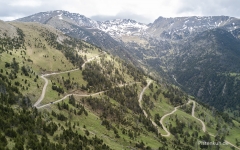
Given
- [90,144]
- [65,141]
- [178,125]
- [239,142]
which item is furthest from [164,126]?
[65,141]

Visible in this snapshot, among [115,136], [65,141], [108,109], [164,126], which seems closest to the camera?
[65,141]

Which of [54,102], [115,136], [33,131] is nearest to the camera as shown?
[33,131]

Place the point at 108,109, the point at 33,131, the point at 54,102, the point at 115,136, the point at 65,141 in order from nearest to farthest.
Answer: the point at 33,131, the point at 65,141, the point at 115,136, the point at 54,102, the point at 108,109

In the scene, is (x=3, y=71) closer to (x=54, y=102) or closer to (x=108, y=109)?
(x=54, y=102)

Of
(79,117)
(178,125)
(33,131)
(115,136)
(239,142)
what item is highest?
(33,131)

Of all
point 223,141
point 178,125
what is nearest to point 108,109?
point 178,125

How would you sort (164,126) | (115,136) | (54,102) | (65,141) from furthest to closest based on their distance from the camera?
(164,126) < (54,102) < (115,136) < (65,141)

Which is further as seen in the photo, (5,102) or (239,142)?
(239,142)

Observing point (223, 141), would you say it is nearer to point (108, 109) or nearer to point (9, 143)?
point (108, 109)

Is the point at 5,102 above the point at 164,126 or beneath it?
above
